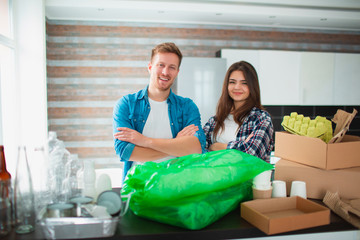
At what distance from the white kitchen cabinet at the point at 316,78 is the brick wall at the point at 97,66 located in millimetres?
1272

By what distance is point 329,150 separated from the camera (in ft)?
4.02

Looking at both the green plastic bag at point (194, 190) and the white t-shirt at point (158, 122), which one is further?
the white t-shirt at point (158, 122)

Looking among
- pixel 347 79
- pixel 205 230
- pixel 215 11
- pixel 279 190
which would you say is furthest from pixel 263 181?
pixel 347 79

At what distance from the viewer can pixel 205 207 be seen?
0.96 metres

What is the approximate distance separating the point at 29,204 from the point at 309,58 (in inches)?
162

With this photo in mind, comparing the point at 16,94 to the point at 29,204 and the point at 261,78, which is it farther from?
the point at 261,78

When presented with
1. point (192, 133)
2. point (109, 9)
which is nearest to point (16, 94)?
point (109, 9)

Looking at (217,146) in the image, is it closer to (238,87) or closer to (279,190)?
(238,87)

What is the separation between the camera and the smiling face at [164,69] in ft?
5.71

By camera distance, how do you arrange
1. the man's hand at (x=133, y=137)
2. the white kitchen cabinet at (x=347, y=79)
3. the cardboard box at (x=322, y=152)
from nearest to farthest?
the cardboard box at (x=322, y=152), the man's hand at (x=133, y=137), the white kitchen cabinet at (x=347, y=79)

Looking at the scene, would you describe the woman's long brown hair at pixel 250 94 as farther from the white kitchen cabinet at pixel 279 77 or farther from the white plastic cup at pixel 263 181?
the white kitchen cabinet at pixel 279 77

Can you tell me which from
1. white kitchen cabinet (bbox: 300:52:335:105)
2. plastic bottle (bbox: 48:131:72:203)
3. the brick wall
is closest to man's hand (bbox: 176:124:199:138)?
plastic bottle (bbox: 48:131:72:203)

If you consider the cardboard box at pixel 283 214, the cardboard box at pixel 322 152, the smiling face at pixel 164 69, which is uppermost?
the smiling face at pixel 164 69

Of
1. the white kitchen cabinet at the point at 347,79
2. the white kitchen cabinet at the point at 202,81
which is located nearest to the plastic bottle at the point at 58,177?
the white kitchen cabinet at the point at 202,81
